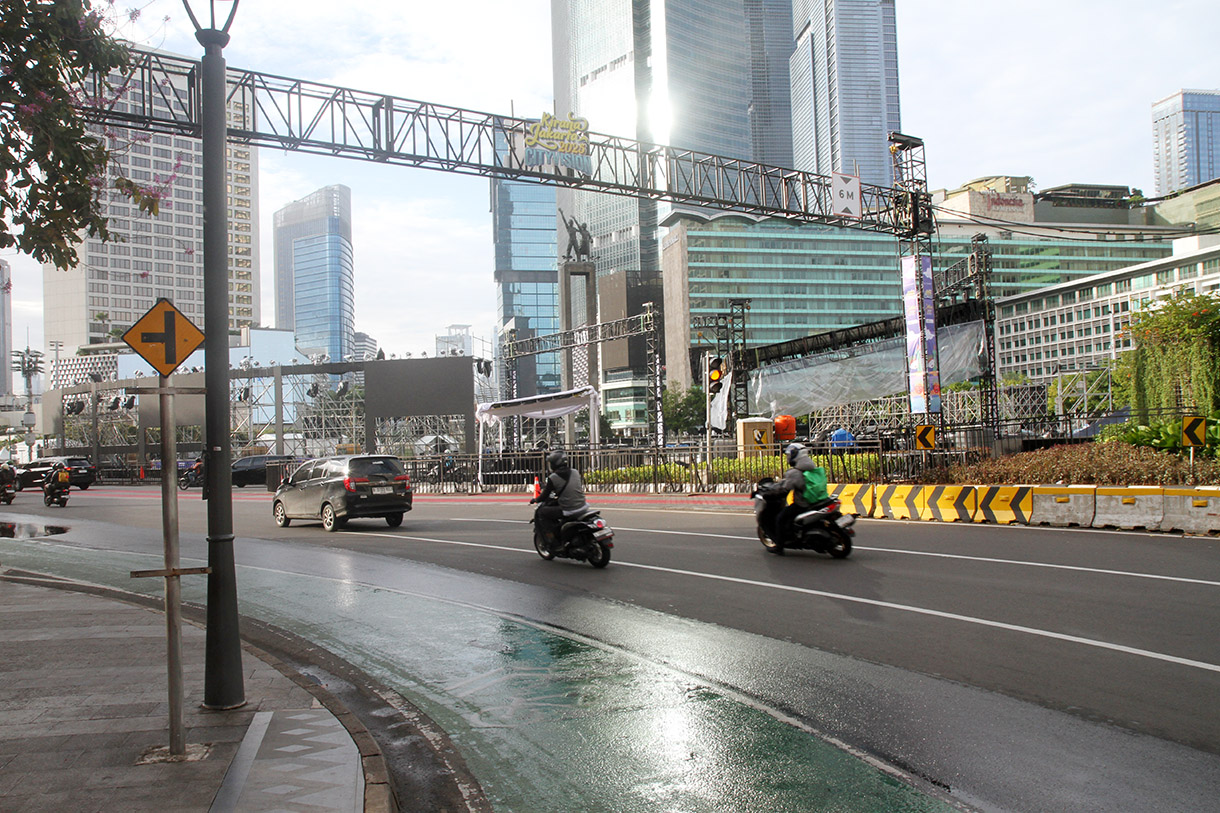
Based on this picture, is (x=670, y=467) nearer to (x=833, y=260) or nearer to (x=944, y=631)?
(x=944, y=631)

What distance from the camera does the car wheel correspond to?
59.5ft

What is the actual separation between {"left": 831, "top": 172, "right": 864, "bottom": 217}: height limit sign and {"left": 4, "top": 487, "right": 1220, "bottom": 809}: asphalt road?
1525 cm

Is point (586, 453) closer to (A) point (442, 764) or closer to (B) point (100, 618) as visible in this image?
(B) point (100, 618)

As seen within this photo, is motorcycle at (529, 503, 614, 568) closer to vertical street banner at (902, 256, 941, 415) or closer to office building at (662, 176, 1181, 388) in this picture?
vertical street banner at (902, 256, 941, 415)

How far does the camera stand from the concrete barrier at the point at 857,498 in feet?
59.1

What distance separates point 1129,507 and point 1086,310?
11812 centimetres

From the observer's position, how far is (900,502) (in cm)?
1748

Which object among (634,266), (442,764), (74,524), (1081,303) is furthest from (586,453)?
(634,266)

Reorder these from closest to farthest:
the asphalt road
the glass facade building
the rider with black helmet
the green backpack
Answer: the asphalt road
the green backpack
the rider with black helmet
the glass facade building

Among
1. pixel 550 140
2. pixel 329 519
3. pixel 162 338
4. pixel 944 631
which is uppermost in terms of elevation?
pixel 550 140

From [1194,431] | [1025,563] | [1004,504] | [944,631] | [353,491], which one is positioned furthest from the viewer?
[353,491]

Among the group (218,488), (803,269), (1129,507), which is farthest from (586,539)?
(803,269)

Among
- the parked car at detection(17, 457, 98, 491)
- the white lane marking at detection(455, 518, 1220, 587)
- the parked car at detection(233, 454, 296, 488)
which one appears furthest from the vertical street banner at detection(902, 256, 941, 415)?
the parked car at detection(17, 457, 98, 491)

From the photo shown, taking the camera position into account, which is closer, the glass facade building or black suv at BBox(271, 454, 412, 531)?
black suv at BBox(271, 454, 412, 531)
